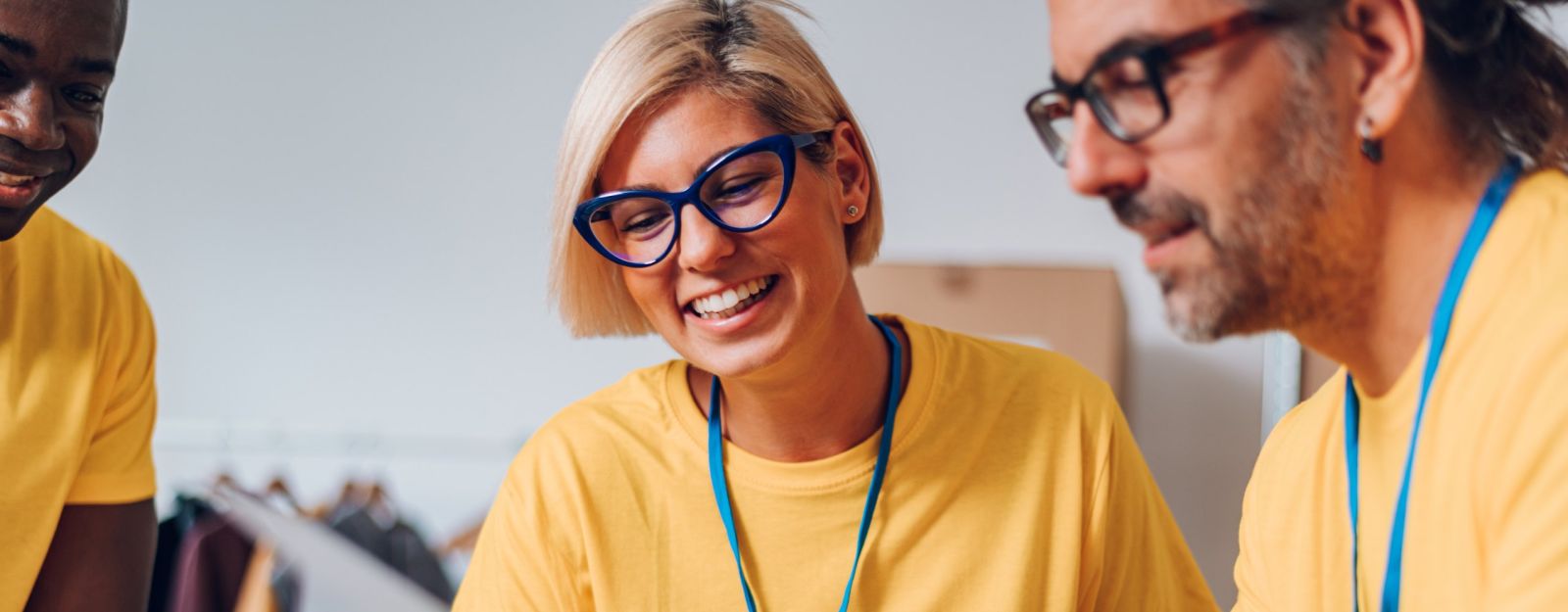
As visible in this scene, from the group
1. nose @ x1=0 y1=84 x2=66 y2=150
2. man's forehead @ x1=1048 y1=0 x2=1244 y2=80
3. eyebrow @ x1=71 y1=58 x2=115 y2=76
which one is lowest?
man's forehead @ x1=1048 y1=0 x2=1244 y2=80

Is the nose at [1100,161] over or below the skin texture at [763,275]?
over

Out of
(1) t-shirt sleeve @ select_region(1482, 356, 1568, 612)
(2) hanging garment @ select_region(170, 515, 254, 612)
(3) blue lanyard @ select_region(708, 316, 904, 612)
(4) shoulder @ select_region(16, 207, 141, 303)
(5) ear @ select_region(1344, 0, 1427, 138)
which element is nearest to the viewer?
(1) t-shirt sleeve @ select_region(1482, 356, 1568, 612)

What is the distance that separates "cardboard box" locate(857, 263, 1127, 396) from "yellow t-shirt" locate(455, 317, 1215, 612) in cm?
73

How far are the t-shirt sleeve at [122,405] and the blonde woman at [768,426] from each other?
43 cm

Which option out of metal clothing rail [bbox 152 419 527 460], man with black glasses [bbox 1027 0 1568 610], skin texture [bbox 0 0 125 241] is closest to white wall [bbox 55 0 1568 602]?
metal clothing rail [bbox 152 419 527 460]

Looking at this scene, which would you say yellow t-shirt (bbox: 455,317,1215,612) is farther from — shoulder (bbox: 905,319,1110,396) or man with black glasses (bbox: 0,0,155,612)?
man with black glasses (bbox: 0,0,155,612)

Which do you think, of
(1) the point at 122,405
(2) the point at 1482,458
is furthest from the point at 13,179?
(2) the point at 1482,458

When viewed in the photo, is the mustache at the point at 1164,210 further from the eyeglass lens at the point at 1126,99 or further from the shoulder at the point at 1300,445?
the shoulder at the point at 1300,445

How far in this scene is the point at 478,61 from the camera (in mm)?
3100

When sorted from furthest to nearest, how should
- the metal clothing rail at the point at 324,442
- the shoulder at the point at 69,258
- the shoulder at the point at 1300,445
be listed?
the metal clothing rail at the point at 324,442, the shoulder at the point at 69,258, the shoulder at the point at 1300,445

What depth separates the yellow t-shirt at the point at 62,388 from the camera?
4.85ft

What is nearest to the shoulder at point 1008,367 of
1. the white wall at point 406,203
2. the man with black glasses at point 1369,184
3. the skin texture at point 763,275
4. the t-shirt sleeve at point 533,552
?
the skin texture at point 763,275

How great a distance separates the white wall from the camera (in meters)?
2.83

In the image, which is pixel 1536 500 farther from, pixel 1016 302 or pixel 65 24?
pixel 1016 302
